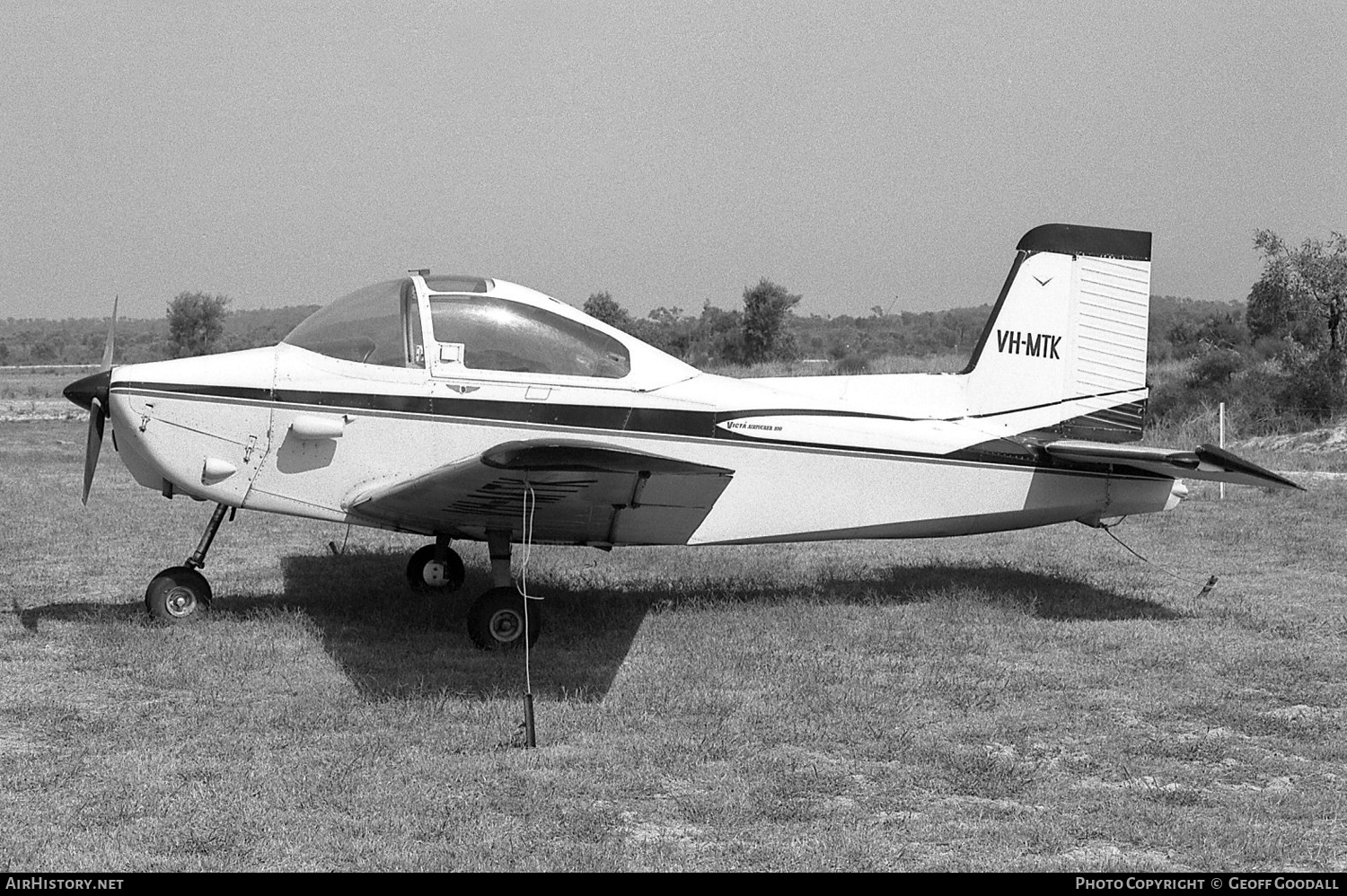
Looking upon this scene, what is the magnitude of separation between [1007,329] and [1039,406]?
628mm

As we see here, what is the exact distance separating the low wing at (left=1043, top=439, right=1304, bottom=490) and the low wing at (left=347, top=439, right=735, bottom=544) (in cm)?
287

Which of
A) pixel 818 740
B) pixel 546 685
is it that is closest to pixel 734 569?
pixel 546 685

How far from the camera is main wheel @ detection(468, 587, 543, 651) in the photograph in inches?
283

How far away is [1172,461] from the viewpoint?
8.17 m

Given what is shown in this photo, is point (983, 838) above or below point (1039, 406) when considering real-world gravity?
below

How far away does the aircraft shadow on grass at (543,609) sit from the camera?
6.68m

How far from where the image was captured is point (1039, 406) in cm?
883

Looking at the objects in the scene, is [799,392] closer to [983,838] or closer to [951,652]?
[951,652]

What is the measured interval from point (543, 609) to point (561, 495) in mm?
1992

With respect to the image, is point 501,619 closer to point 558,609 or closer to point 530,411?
point 558,609

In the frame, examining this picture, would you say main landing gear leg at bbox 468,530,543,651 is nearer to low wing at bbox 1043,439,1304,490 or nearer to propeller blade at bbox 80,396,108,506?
propeller blade at bbox 80,396,108,506

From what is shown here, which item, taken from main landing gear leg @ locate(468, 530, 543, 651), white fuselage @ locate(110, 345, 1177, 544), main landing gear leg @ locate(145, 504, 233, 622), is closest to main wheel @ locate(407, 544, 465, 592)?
white fuselage @ locate(110, 345, 1177, 544)

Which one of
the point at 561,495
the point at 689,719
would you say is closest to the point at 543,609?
the point at 561,495
